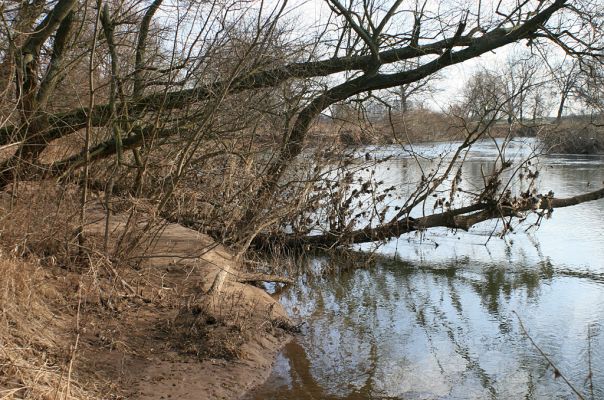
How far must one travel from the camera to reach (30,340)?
4723 mm

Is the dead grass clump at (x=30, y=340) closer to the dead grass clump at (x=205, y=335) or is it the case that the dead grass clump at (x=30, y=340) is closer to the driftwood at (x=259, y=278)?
the dead grass clump at (x=205, y=335)

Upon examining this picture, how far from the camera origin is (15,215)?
20.9 feet

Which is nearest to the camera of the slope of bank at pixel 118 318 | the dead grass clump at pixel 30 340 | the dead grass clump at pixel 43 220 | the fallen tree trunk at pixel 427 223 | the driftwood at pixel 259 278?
the dead grass clump at pixel 30 340

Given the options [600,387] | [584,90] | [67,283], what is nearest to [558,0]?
[584,90]

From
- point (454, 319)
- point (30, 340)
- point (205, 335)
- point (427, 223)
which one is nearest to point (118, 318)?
point (205, 335)

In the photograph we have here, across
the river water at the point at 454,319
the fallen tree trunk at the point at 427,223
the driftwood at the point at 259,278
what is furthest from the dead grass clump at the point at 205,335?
the fallen tree trunk at the point at 427,223

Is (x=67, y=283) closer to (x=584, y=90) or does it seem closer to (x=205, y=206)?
(x=205, y=206)

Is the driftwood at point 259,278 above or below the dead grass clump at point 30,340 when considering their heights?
below

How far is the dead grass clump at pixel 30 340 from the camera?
3.88 meters

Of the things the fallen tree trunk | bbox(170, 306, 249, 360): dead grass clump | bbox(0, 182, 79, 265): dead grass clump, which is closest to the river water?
the fallen tree trunk

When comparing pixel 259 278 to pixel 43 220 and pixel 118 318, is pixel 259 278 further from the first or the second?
pixel 43 220

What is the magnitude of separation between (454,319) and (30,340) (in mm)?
5345

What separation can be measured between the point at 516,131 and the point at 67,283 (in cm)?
1008

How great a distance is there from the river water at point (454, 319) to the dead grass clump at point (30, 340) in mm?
1859
